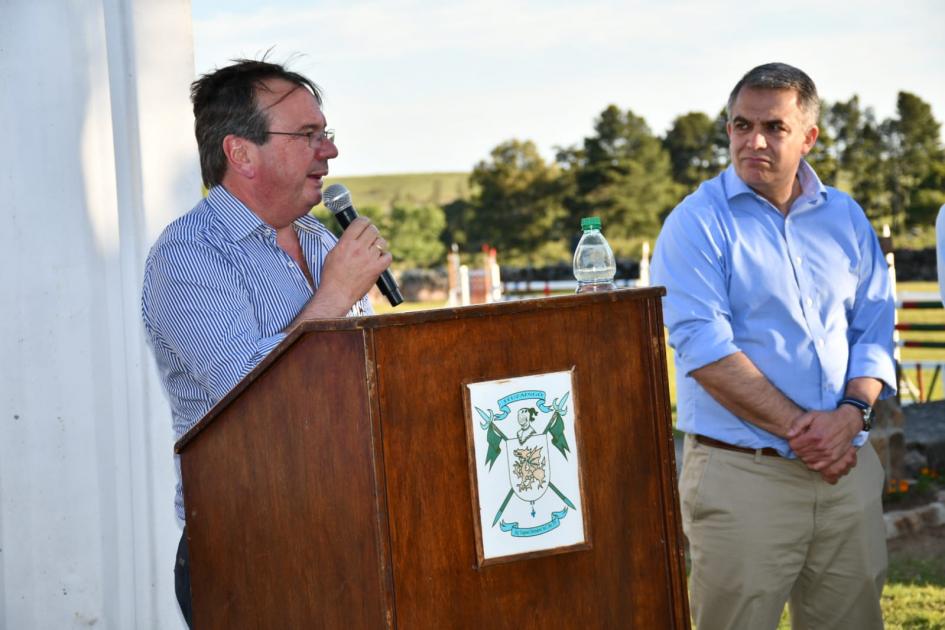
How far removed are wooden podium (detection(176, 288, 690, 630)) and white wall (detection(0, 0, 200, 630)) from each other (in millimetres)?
1558

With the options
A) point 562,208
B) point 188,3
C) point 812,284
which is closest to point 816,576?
point 812,284

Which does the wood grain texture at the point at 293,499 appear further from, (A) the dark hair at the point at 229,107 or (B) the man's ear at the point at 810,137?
(B) the man's ear at the point at 810,137

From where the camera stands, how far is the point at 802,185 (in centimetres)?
295

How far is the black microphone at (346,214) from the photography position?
2.02 metres

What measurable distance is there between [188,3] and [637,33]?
6274 centimetres

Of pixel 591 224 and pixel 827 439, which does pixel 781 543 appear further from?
pixel 591 224

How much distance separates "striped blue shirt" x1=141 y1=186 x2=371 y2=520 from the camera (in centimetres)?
182

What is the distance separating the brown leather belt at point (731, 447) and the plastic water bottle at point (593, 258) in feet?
2.92

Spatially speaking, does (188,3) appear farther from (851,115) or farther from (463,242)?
(463,242)

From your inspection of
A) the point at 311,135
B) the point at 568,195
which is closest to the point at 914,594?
the point at 311,135

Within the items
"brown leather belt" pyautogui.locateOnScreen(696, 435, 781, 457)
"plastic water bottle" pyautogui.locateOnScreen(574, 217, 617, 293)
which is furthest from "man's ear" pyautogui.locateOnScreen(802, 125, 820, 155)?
"plastic water bottle" pyautogui.locateOnScreen(574, 217, 617, 293)

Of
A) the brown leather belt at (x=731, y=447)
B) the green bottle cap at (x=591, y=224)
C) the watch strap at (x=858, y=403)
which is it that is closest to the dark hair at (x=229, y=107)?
the green bottle cap at (x=591, y=224)

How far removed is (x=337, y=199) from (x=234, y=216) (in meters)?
0.22

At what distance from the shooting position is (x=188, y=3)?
11.1 ft
